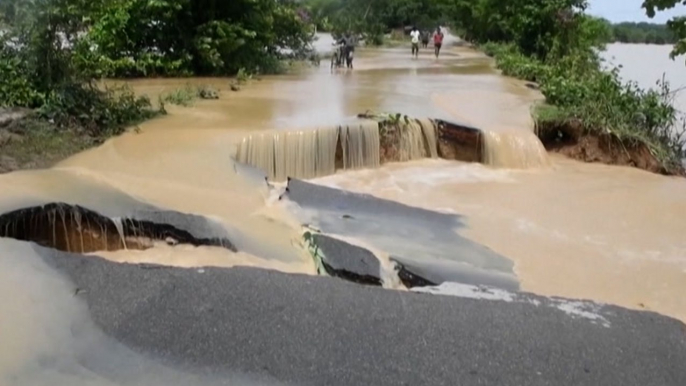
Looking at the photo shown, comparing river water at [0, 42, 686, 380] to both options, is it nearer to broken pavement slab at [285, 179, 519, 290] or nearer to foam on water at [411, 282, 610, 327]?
broken pavement slab at [285, 179, 519, 290]

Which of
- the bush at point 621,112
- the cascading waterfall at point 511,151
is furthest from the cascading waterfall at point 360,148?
the bush at point 621,112

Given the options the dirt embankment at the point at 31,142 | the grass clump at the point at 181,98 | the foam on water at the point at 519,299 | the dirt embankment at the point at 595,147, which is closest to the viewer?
the foam on water at the point at 519,299

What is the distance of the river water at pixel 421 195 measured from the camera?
6.83 m

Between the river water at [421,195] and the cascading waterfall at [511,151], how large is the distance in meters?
0.04

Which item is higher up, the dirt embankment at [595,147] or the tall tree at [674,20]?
the tall tree at [674,20]

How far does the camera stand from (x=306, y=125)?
1183cm

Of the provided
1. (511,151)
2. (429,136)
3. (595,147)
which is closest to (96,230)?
(429,136)

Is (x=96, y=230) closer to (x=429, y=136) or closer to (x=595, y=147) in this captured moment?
(x=429, y=136)

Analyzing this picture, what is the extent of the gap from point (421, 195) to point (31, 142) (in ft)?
17.0

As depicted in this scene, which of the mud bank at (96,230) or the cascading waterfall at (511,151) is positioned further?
the cascading waterfall at (511,151)

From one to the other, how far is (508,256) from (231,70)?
13.5 meters

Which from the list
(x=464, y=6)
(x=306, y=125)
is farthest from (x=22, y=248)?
(x=464, y=6)

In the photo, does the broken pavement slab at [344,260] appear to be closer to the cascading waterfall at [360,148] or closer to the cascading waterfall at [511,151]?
the cascading waterfall at [360,148]

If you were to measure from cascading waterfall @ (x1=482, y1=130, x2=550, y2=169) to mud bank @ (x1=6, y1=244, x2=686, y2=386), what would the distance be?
6.60 metres
